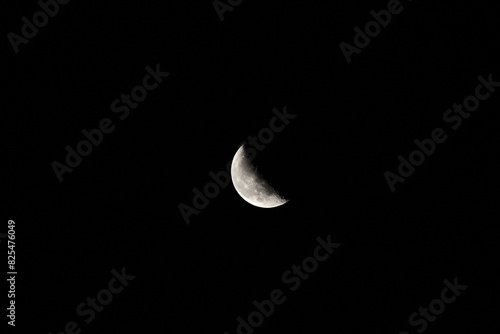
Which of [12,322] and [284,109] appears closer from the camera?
[12,322]

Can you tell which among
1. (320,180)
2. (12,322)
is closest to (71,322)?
(12,322)

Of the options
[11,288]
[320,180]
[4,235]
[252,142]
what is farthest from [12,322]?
[320,180]

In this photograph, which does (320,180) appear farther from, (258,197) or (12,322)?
(12,322)

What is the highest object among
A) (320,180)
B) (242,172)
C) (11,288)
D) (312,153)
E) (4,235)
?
(4,235)

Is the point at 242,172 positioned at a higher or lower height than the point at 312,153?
higher

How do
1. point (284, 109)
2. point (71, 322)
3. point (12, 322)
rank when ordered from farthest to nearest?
point (71, 322), point (284, 109), point (12, 322)

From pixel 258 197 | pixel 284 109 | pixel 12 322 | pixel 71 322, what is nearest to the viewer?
pixel 12 322
